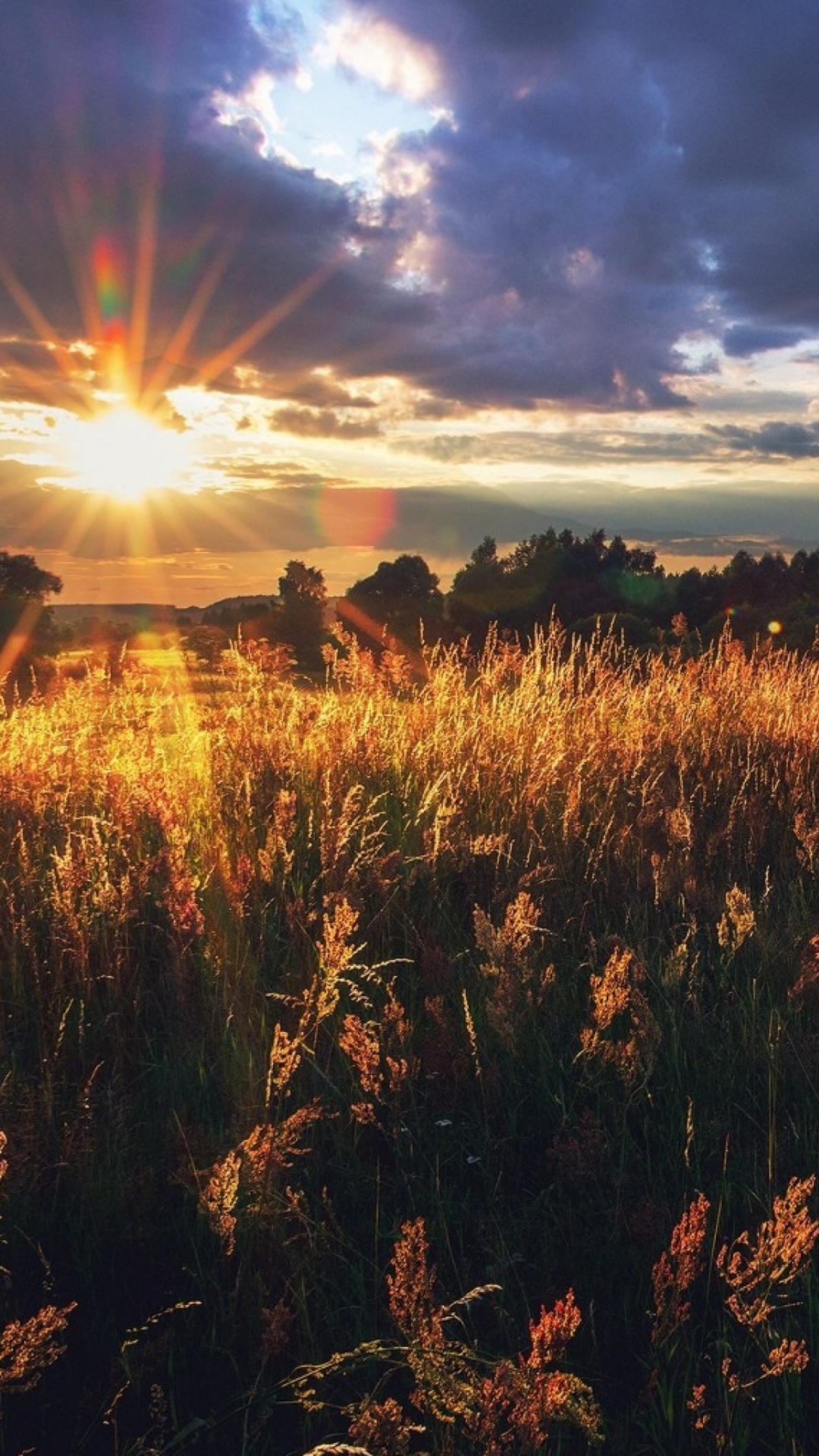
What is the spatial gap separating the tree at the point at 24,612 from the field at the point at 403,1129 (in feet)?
38.2

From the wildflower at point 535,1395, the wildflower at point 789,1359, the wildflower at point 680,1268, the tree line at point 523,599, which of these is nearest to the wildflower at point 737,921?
→ the wildflower at point 680,1268

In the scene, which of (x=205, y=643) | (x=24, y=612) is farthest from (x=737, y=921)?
(x=24, y=612)

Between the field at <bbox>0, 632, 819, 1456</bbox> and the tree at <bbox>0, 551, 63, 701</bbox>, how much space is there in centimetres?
1163

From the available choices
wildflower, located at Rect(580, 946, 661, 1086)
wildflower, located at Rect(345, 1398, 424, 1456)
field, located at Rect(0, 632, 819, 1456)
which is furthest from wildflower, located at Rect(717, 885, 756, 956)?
wildflower, located at Rect(345, 1398, 424, 1456)

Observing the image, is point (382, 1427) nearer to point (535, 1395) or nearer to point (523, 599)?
point (535, 1395)

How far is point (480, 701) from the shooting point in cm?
653

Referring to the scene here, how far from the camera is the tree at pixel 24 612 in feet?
51.5

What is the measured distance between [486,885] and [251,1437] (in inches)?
96.5

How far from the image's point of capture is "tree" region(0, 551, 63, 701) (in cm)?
1570

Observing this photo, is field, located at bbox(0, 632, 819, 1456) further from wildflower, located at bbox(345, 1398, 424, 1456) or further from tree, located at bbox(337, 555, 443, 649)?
tree, located at bbox(337, 555, 443, 649)

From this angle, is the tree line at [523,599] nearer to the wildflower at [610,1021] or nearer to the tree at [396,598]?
the tree at [396,598]

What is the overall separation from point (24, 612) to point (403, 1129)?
17.4 metres

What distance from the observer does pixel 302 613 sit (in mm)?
16422

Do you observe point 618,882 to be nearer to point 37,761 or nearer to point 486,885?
point 486,885
